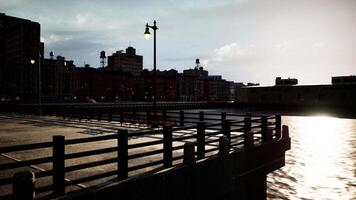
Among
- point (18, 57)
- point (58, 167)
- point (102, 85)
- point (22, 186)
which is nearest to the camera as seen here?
point (22, 186)

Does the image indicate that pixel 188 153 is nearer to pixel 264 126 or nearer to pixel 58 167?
pixel 58 167

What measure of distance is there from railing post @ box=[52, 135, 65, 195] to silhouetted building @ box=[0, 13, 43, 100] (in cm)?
12484

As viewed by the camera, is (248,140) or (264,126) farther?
(264,126)

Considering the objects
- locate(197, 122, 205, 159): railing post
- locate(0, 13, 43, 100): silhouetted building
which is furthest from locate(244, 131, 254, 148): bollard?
locate(0, 13, 43, 100): silhouetted building

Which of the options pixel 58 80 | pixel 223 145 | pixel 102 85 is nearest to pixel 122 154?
pixel 223 145

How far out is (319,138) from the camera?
31938mm

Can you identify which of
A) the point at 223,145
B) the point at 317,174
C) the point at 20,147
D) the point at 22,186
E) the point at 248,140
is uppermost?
the point at 20,147

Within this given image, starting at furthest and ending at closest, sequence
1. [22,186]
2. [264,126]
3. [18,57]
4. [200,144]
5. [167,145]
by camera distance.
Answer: [18,57] → [264,126] → [200,144] → [167,145] → [22,186]

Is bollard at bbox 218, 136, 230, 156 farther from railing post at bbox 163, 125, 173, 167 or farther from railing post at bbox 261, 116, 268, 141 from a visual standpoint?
railing post at bbox 261, 116, 268, 141

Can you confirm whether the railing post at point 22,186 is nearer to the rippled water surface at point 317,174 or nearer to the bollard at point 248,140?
the bollard at point 248,140

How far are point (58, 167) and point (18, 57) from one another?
13701 centimetres

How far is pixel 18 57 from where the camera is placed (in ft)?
417

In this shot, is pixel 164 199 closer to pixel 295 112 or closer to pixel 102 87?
pixel 295 112

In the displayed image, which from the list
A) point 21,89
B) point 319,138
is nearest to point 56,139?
point 319,138
